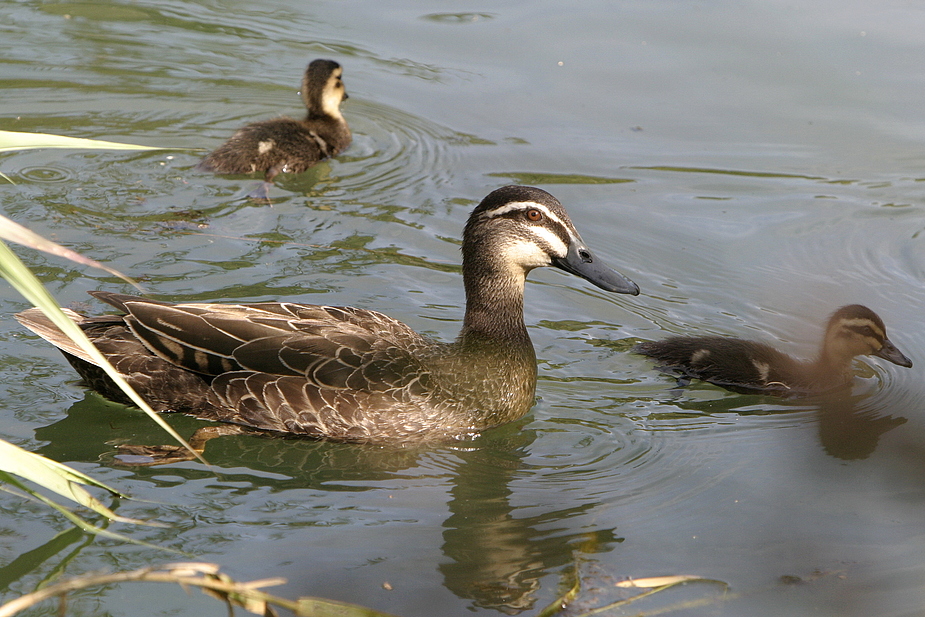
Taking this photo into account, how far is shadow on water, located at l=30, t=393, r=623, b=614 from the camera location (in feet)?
11.7

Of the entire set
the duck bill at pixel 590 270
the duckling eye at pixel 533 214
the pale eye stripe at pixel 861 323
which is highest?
the duckling eye at pixel 533 214

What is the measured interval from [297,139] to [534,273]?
198 cm

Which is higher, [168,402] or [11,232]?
→ [11,232]

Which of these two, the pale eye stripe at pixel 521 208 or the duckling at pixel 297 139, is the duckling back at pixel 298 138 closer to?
the duckling at pixel 297 139

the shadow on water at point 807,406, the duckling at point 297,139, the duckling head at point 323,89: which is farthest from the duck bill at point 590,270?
the duckling head at point 323,89

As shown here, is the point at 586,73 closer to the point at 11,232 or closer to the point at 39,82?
the point at 39,82

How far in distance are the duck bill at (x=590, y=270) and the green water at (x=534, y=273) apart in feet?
1.94

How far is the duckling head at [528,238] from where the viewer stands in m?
4.57

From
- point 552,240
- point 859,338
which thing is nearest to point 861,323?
point 859,338

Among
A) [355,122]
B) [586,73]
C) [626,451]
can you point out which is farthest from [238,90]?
[626,451]

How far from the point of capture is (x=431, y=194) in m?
6.75

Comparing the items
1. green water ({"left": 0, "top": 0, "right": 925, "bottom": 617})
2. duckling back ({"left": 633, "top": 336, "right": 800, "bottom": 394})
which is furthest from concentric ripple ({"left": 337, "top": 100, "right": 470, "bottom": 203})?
duckling back ({"left": 633, "top": 336, "right": 800, "bottom": 394})

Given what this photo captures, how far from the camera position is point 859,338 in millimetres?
4969

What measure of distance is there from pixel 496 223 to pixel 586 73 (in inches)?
168
